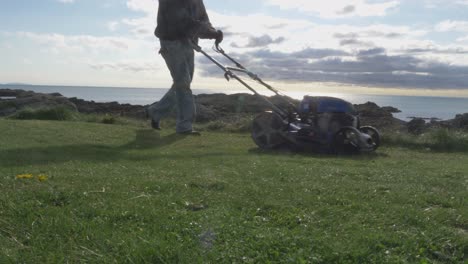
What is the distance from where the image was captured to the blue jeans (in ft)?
39.2

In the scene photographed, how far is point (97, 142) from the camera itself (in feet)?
34.3

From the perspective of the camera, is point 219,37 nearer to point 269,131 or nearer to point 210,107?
point 269,131

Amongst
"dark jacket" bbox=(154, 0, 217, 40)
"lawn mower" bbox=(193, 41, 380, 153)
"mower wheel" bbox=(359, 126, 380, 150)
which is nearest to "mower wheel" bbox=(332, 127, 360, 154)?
"lawn mower" bbox=(193, 41, 380, 153)

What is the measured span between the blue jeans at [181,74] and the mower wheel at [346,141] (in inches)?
140

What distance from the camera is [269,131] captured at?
426 inches

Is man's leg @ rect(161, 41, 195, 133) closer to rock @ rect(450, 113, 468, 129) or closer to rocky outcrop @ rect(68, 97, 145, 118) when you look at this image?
rocky outcrop @ rect(68, 97, 145, 118)

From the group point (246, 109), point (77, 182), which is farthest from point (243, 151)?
point (246, 109)

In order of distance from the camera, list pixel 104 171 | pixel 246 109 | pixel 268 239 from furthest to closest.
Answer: pixel 246 109 < pixel 104 171 < pixel 268 239

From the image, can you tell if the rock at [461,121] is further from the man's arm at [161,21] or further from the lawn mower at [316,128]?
the man's arm at [161,21]

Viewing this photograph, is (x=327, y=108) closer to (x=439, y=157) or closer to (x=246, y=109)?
(x=439, y=157)

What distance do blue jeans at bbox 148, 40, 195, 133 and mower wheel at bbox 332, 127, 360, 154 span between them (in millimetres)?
3562

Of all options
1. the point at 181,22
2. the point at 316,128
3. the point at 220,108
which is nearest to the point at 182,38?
the point at 181,22

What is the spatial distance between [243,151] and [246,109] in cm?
1443

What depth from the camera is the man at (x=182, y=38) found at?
1175cm
